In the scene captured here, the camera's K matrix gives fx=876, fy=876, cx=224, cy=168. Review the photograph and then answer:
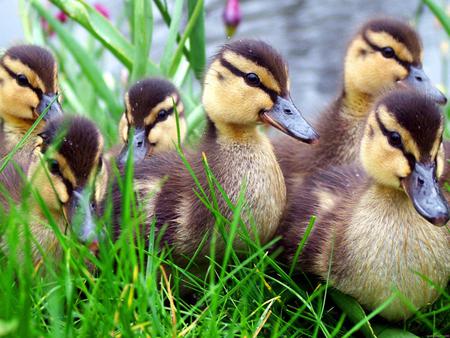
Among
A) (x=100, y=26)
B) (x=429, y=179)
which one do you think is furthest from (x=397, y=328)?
(x=100, y=26)

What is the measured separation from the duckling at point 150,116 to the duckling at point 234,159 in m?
0.19

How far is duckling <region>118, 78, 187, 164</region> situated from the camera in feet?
9.02

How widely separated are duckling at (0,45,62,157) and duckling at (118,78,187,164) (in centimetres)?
24

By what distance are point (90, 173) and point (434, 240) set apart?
2.86 feet

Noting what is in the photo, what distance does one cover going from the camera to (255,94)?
2.52 m

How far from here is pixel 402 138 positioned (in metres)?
2.13

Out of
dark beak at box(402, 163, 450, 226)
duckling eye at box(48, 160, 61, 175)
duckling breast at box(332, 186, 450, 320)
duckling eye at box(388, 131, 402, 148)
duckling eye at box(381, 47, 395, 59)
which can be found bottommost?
duckling breast at box(332, 186, 450, 320)

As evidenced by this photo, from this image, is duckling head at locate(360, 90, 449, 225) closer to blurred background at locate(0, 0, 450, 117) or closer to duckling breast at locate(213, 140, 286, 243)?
duckling breast at locate(213, 140, 286, 243)

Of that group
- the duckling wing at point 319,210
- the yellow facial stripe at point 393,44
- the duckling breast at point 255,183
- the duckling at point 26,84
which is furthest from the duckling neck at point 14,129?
the yellow facial stripe at point 393,44

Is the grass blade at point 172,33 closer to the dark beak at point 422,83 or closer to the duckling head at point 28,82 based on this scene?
the duckling head at point 28,82

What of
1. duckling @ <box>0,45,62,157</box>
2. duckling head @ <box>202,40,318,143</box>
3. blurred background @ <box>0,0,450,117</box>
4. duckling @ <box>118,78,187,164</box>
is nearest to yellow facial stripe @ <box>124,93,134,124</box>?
duckling @ <box>118,78,187,164</box>

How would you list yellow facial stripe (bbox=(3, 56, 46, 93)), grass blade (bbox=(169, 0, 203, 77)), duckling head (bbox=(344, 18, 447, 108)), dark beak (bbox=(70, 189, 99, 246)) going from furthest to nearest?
grass blade (bbox=(169, 0, 203, 77))
duckling head (bbox=(344, 18, 447, 108))
yellow facial stripe (bbox=(3, 56, 46, 93))
dark beak (bbox=(70, 189, 99, 246))

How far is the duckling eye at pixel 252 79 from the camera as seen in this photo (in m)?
2.53

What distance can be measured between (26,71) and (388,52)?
4.00ft
